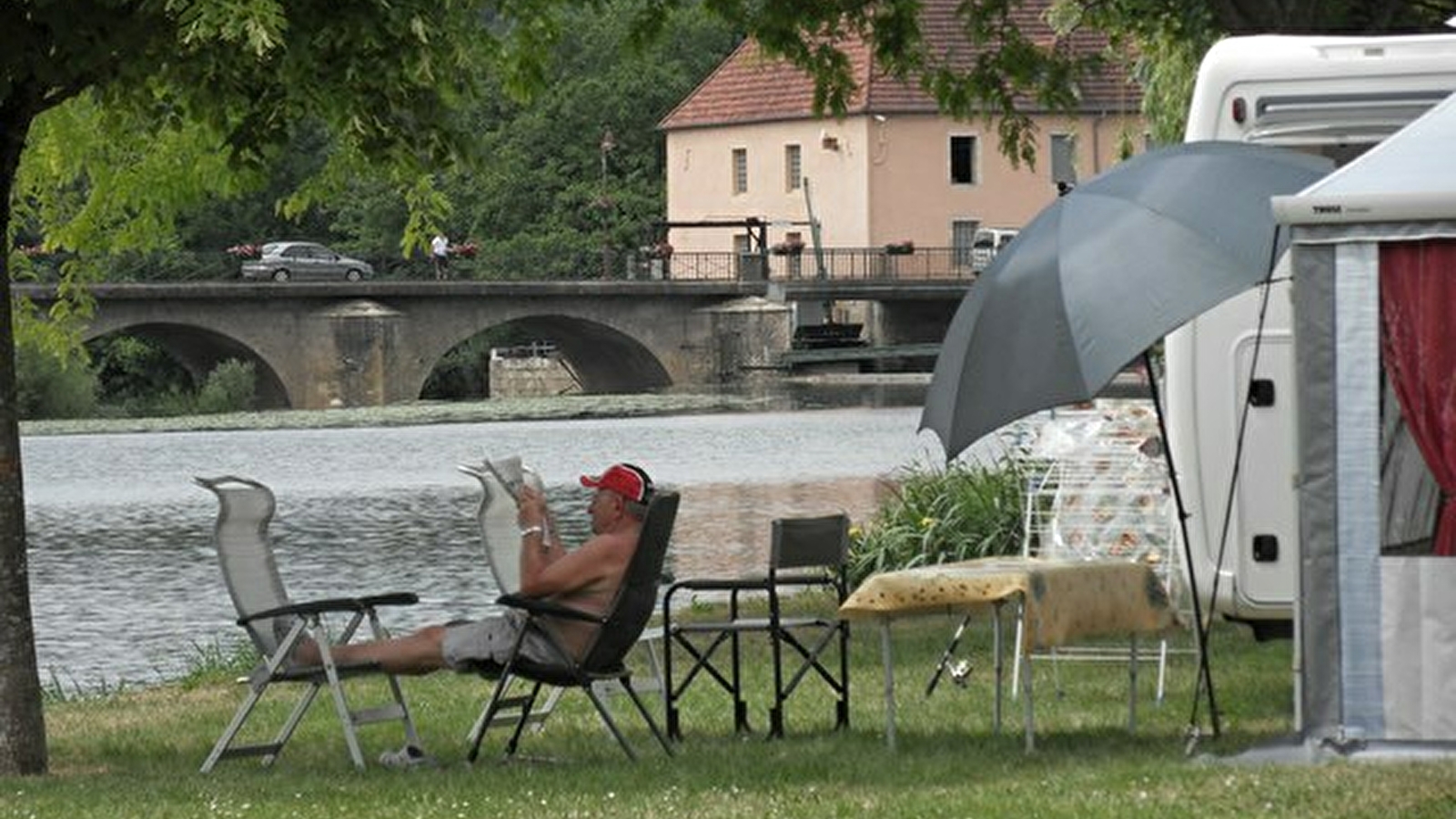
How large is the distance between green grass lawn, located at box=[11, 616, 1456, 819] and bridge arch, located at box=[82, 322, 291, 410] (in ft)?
193

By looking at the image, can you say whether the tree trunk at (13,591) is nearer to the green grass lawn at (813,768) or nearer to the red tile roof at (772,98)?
the green grass lawn at (813,768)

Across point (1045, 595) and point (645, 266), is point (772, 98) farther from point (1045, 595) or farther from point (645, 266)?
point (1045, 595)

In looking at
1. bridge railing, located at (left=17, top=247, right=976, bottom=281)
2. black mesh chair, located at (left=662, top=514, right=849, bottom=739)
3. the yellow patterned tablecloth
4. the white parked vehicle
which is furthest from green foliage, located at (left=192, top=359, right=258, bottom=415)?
the yellow patterned tablecloth

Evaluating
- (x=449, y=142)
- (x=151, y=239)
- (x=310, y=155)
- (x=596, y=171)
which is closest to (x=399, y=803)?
(x=449, y=142)

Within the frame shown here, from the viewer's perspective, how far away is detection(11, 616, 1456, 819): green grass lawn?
942 cm

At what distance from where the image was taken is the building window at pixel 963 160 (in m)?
90.3

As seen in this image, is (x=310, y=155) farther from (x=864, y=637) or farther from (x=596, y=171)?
(x=864, y=637)

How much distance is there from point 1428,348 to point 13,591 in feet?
15.9

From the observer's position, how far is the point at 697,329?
8094 centimetres

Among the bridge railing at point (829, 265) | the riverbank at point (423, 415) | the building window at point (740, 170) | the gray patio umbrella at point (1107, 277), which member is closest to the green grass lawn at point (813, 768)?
the gray patio umbrella at point (1107, 277)

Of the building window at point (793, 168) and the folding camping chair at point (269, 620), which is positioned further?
the building window at point (793, 168)

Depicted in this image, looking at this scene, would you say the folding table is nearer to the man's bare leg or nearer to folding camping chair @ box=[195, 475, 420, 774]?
the man's bare leg

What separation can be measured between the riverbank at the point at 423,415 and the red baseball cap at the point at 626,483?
5091 centimetres

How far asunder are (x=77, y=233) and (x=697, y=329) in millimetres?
61268
